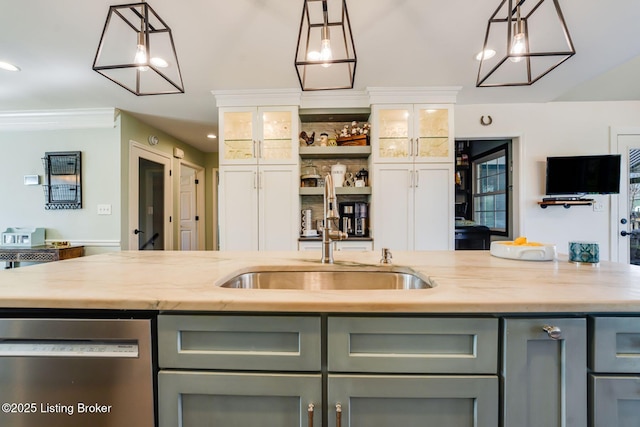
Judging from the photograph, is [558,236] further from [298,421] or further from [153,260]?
[153,260]

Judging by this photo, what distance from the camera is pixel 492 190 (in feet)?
13.7

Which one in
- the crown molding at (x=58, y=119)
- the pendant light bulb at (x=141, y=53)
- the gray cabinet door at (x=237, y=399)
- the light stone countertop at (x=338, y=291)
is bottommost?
the gray cabinet door at (x=237, y=399)

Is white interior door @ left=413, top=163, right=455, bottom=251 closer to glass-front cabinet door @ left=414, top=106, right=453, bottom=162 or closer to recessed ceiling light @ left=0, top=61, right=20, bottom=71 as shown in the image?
glass-front cabinet door @ left=414, top=106, right=453, bottom=162

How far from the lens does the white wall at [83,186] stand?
11.1 ft

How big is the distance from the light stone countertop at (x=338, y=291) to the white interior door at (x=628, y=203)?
307 centimetres

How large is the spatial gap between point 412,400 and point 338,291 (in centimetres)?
35

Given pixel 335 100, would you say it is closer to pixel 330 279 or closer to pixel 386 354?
pixel 330 279

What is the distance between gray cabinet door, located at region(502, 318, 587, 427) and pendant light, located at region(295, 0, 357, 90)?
1.08m

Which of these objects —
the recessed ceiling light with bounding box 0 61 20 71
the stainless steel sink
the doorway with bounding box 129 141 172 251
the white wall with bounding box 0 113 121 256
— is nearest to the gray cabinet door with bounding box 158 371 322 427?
the stainless steel sink

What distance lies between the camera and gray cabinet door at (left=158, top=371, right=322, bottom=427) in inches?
28.9

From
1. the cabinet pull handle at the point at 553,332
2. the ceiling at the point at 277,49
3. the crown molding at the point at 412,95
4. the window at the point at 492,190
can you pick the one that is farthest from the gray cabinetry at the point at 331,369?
the window at the point at 492,190

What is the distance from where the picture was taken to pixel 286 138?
9.82ft

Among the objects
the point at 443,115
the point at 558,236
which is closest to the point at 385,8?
the point at 443,115

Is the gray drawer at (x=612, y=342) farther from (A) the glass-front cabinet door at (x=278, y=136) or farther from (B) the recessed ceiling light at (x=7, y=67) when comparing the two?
(B) the recessed ceiling light at (x=7, y=67)
